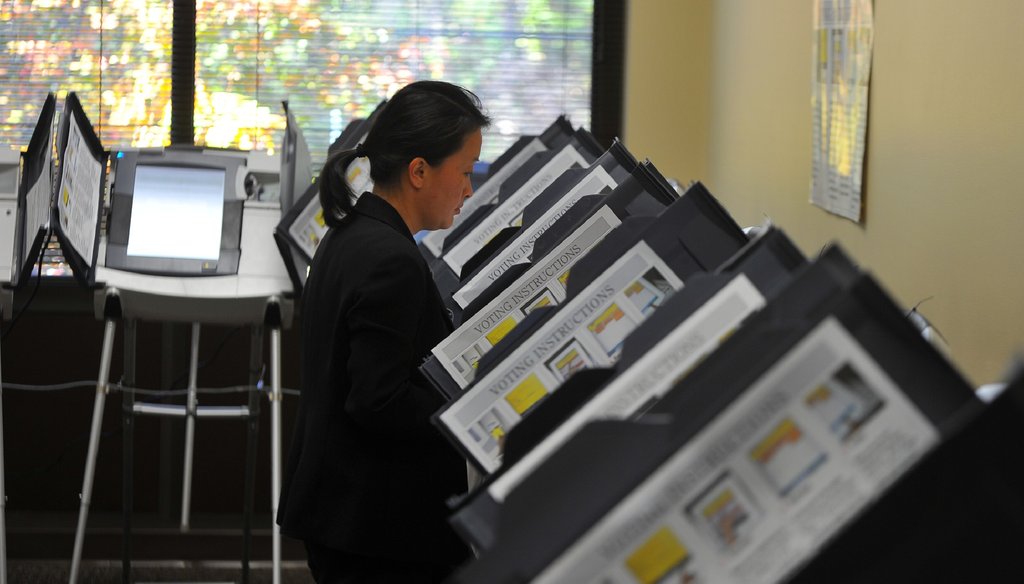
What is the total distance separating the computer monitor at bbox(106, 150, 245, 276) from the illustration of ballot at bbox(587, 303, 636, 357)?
245 centimetres

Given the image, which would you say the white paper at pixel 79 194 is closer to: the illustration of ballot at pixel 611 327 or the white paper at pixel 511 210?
the white paper at pixel 511 210

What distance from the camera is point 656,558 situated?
0.67 meters

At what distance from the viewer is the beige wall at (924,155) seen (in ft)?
6.45

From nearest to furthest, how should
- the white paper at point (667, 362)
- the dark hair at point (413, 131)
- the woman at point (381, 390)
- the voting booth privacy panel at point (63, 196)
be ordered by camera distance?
the white paper at point (667, 362) → the woman at point (381, 390) → the dark hair at point (413, 131) → the voting booth privacy panel at point (63, 196)

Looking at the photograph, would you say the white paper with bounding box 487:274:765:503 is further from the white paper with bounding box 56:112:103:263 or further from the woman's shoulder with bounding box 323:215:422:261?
the white paper with bounding box 56:112:103:263

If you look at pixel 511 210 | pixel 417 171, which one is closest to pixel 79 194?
pixel 511 210

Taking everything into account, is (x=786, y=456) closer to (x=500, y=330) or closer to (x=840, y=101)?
(x=500, y=330)

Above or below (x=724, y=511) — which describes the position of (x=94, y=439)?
below

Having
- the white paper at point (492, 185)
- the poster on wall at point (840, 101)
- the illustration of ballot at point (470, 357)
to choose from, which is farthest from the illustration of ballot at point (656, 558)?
the poster on wall at point (840, 101)

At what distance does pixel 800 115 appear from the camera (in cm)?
332

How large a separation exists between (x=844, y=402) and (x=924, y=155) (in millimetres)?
1823

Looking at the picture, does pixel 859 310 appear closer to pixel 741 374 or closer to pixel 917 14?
pixel 741 374

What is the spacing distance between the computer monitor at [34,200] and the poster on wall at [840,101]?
6.30 ft

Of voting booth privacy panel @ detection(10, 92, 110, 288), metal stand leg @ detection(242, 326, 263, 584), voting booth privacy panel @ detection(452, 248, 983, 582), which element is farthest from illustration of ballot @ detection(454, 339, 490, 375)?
metal stand leg @ detection(242, 326, 263, 584)
